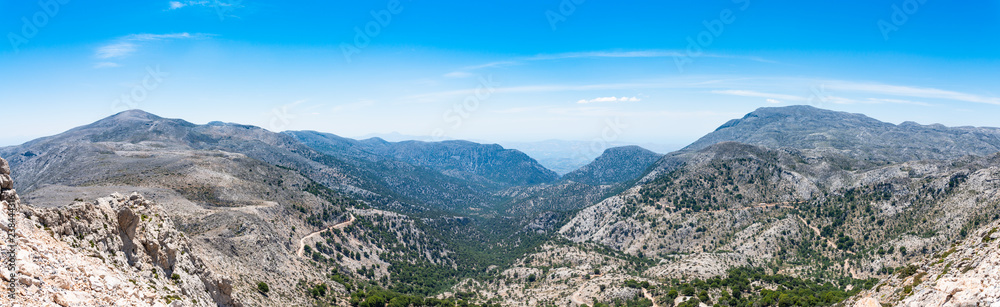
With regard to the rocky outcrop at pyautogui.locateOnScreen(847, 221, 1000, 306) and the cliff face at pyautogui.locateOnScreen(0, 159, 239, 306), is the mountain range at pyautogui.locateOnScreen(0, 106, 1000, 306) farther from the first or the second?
the rocky outcrop at pyautogui.locateOnScreen(847, 221, 1000, 306)

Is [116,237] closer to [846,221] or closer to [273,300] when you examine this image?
[273,300]

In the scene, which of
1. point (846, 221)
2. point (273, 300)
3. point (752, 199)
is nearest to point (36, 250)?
point (273, 300)

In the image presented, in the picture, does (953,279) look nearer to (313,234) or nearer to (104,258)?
(104,258)

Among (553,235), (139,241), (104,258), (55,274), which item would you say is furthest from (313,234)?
(553,235)

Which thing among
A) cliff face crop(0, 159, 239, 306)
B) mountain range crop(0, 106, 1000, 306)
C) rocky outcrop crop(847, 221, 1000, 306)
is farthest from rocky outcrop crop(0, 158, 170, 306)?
rocky outcrop crop(847, 221, 1000, 306)

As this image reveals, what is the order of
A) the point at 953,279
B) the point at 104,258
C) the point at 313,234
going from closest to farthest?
the point at 104,258 < the point at 953,279 < the point at 313,234

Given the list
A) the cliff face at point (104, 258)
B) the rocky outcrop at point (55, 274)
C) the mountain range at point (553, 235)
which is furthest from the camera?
the mountain range at point (553, 235)

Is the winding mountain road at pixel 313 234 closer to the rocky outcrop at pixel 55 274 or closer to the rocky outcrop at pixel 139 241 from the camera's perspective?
the rocky outcrop at pixel 139 241

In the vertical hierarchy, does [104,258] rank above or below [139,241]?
above

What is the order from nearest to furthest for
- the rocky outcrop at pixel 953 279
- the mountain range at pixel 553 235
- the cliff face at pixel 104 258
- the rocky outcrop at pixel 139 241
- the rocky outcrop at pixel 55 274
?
the rocky outcrop at pixel 55 274 → the cliff face at pixel 104 258 → the rocky outcrop at pixel 953 279 → the rocky outcrop at pixel 139 241 → the mountain range at pixel 553 235

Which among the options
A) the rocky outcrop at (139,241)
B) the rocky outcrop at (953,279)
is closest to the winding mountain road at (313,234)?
the rocky outcrop at (139,241)

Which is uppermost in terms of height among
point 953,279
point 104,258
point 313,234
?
point 104,258
